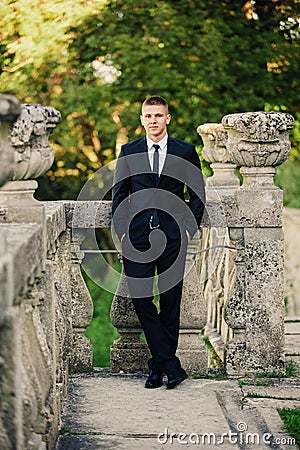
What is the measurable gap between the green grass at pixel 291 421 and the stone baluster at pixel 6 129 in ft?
8.16

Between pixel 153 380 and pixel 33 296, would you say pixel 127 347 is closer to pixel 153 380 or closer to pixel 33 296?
pixel 153 380

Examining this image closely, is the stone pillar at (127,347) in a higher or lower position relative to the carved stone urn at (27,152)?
lower

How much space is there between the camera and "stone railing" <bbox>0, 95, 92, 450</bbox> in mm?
3844

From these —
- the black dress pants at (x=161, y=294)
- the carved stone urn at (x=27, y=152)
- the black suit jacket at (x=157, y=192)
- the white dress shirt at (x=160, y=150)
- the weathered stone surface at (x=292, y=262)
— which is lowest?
the weathered stone surface at (x=292, y=262)

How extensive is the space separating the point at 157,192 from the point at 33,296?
226 cm

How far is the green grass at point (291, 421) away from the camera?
5799mm

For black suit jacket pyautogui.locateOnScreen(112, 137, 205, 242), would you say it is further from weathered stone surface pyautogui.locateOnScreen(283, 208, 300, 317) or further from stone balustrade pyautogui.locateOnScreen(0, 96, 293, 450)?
weathered stone surface pyautogui.locateOnScreen(283, 208, 300, 317)

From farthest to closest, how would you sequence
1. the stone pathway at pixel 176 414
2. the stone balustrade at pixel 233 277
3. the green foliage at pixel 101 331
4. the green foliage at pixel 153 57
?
the green foliage at pixel 153 57 → the green foliage at pixel 101 331 → the stone balustrade at pixel 233 277 → the stone pathway at pixel 176 414

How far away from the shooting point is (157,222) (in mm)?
6934

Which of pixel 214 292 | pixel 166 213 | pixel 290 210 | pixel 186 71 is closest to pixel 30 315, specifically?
pixel 166 213

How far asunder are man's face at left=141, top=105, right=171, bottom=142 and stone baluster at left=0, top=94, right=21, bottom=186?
300cm

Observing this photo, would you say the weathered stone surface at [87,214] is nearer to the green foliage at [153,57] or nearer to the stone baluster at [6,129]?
the stone baluster at [6,129]

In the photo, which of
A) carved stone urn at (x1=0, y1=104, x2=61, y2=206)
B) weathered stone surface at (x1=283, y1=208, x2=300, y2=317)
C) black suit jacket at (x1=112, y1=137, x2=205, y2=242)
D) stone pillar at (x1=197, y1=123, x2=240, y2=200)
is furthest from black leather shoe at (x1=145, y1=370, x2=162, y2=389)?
weathered stone surface at (x1=283, y1=208, x2=300, y2=317)

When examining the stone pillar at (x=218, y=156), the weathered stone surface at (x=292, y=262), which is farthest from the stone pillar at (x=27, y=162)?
the weathered stone surface at (x=292, y=262)
